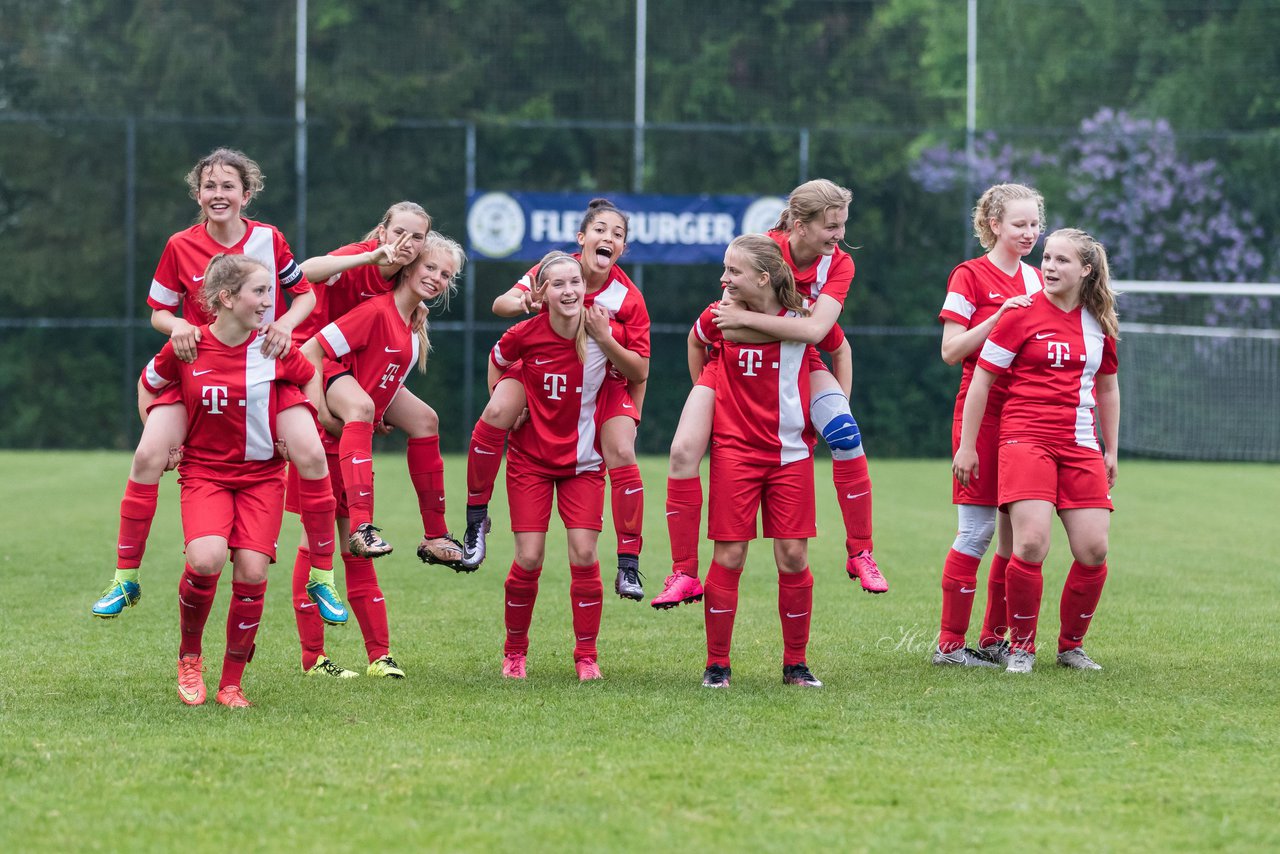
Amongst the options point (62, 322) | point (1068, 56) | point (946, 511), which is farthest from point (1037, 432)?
point (1068, 56)

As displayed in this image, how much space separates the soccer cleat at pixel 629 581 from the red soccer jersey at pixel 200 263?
159 cm

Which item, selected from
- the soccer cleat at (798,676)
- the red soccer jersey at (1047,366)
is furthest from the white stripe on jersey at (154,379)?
the red soccer jersey at (1047,366)

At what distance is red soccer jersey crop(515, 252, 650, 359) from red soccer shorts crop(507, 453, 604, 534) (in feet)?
1.70

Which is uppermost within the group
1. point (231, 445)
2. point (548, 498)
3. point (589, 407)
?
point (589, 407)

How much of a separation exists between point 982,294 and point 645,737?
2.46 meters

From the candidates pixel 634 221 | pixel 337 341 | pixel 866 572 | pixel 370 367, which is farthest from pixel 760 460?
pixel 634 221

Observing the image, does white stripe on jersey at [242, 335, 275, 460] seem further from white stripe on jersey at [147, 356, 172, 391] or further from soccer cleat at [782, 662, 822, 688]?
soccer cleat at [782, 662, 822, 688]

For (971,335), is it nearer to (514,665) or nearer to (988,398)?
(988,398)

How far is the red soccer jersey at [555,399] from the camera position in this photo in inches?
235

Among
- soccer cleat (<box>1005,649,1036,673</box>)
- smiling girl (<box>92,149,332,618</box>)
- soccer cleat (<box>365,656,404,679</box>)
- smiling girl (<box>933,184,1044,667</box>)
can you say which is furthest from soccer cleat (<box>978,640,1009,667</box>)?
smiling girl (<box>92,149,332,618</box>)

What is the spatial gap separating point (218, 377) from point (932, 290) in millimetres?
16448

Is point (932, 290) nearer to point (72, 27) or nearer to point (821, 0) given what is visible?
point (821, 0)

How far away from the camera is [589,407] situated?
603 centimetres

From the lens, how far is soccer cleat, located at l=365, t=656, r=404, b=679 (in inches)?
233
